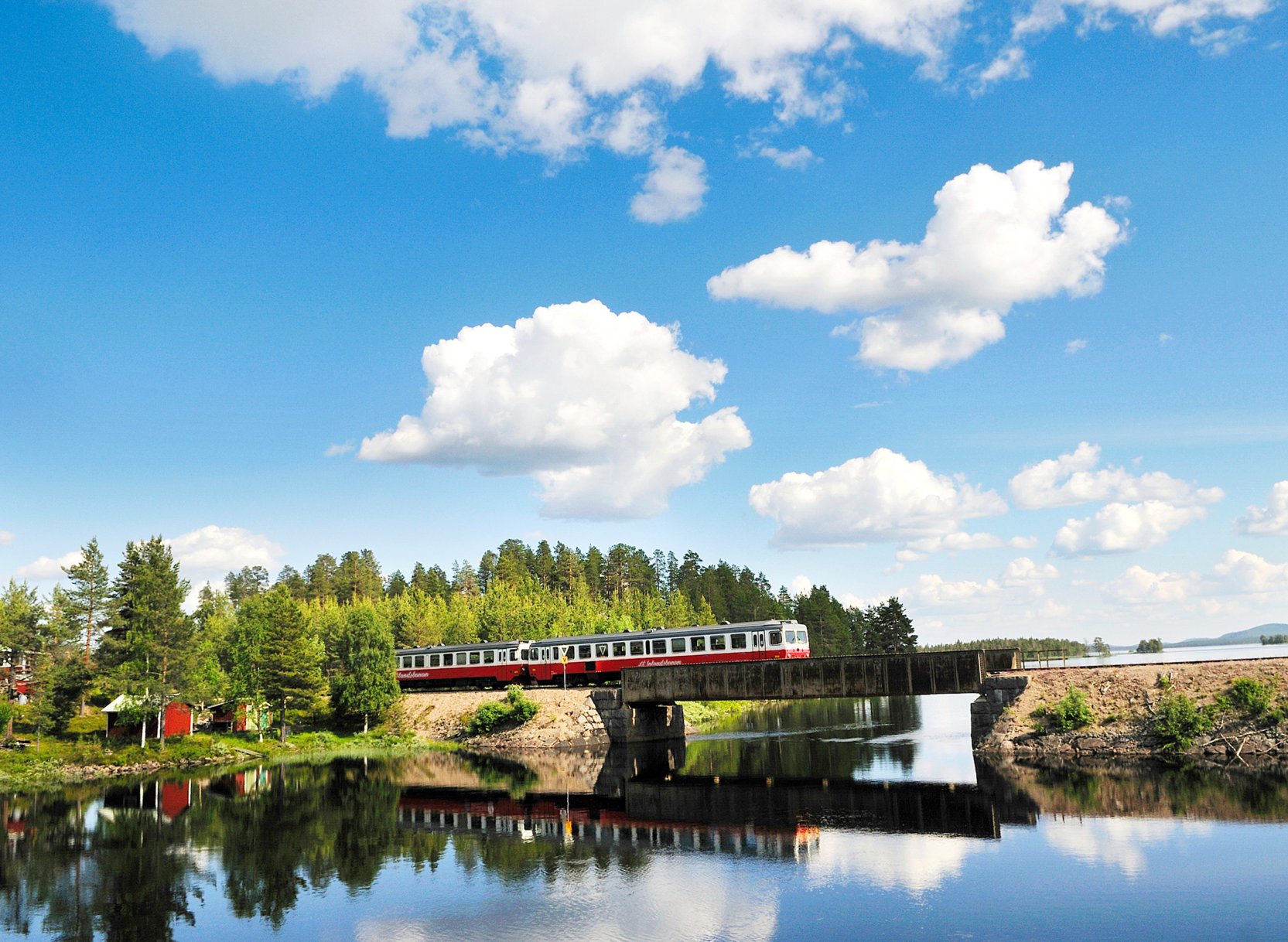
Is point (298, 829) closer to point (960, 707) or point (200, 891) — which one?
point (200, 891)

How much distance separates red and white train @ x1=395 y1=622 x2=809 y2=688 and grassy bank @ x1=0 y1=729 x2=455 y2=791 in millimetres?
8162

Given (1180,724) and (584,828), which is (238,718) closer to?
(584,828)

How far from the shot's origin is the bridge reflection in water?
113 ft

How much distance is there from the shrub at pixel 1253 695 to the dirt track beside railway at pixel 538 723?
1671 inches

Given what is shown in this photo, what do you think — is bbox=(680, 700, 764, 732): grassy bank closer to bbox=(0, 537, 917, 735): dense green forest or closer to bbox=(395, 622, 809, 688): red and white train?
bbox=(395, 622, 809, 688): red and white train

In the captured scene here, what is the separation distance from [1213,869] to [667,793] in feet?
84.2

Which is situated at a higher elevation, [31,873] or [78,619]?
[78,619]

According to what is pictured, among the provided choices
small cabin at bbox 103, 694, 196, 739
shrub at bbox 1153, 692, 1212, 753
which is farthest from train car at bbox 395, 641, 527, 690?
shrub at bbox 1153, 692, 1212, 753

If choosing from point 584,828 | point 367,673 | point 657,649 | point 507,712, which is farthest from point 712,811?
point 367,673

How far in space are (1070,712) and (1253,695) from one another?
920cm

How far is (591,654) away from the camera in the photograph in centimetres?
7425

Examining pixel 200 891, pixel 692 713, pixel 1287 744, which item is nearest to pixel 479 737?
pixel 692 713

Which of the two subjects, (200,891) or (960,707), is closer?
(200,891)

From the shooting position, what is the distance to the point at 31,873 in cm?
3266
